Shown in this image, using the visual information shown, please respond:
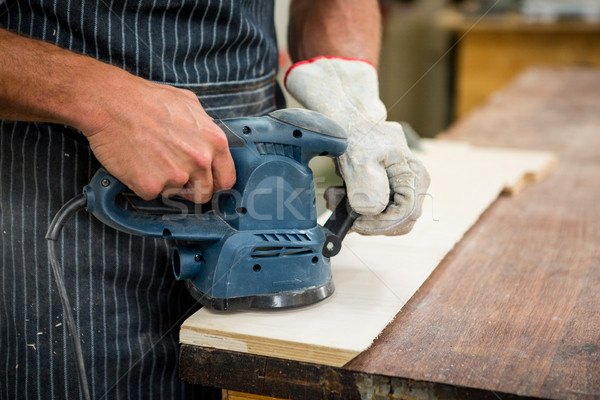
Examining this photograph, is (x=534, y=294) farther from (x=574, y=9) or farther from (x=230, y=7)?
(x=574, y=9)

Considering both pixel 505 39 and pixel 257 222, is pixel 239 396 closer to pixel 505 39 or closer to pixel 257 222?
pixel 257 222

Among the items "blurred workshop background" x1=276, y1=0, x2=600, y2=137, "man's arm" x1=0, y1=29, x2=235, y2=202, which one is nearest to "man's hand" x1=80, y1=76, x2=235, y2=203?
"man's arm" x1=0, y1=29, x2=235, y2=202

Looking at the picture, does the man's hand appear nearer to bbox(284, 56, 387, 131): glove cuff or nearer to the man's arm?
the man's arm

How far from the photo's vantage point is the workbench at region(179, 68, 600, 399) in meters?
0.85

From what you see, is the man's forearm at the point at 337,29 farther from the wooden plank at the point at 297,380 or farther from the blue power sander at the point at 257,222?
the wooden plank at the point at 297,380

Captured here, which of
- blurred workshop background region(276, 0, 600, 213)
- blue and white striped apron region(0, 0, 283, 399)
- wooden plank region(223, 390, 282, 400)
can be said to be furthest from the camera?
blurred workshop background region(276, 0, 600, 213)

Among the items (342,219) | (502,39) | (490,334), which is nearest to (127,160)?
(342,219)

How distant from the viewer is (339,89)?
120 cm

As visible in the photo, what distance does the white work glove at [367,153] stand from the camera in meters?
1.09

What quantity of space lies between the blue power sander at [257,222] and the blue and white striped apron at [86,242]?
14 cm

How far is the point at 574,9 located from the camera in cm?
482

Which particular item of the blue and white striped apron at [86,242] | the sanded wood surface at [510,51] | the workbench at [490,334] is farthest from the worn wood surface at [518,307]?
the sanded wood surface at [510,51]

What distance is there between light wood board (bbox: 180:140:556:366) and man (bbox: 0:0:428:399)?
98mm

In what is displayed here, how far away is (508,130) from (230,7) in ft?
5.22
